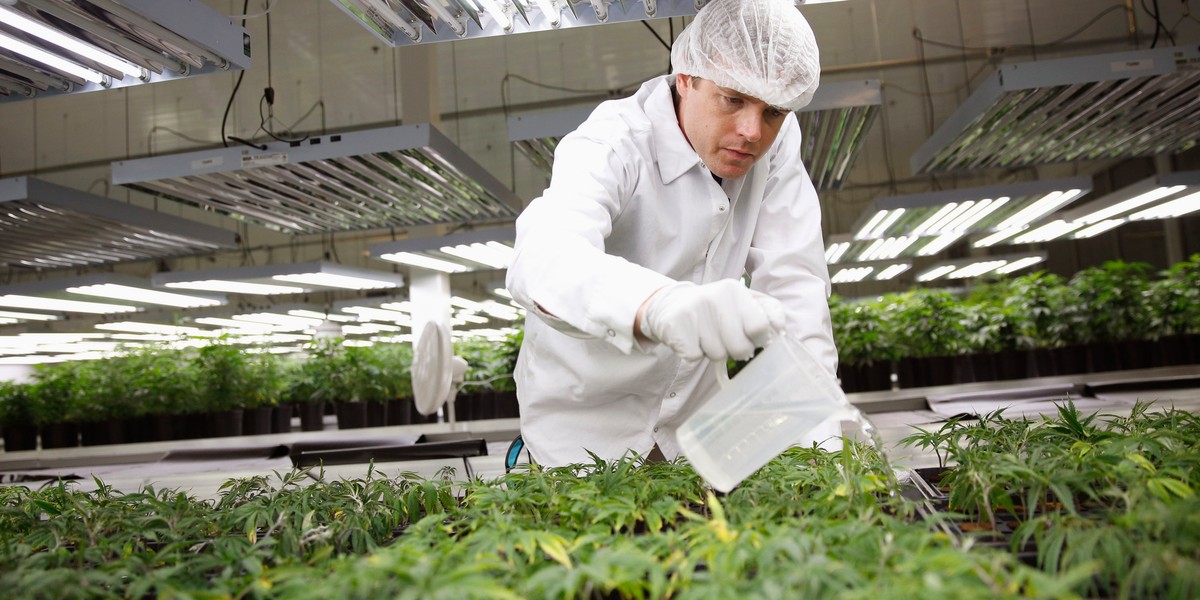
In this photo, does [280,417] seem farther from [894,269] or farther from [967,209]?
[894,269]

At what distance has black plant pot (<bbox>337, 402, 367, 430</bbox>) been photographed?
5328 mm

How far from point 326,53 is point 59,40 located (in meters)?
4.46

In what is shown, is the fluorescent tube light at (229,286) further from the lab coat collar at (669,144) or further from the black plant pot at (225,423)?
the lab coat collar at (669,144)

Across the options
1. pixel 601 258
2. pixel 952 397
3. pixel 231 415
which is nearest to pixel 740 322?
pixel 601 258

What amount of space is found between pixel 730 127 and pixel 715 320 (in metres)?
0.54

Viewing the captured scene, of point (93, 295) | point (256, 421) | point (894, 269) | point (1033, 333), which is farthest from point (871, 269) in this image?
point (93, 295)

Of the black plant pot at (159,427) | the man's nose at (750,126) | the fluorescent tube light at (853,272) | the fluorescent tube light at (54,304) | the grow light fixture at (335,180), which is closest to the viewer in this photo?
the man's nose at (750,126)

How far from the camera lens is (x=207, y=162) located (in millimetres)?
2602

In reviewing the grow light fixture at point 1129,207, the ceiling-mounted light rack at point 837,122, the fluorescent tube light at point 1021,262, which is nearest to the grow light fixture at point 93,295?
the ceiling-mounted light rack at point 837,122

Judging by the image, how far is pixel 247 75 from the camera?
587 cm

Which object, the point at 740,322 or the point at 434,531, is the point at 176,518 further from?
the point at 740,322

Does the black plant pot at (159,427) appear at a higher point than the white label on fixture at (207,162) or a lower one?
lower

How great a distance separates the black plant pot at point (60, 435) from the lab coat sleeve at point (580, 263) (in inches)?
220

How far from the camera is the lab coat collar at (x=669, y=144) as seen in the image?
1493 millimetres
